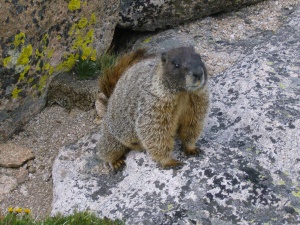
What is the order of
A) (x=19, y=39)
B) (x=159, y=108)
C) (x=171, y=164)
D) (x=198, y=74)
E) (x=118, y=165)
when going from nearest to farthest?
1. (x=198, y=74)
2. (x=159, y=108)
3. (x=171, y=164)
4. (x=118, y=165)
5. (x=19, y=39)

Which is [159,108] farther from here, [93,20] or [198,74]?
[93,20]

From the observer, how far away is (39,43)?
6254 mm

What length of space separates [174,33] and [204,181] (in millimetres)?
3050

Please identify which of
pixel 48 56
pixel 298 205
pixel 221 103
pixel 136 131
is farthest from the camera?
pixel 48 56

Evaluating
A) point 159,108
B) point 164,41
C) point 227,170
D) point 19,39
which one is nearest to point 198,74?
point 159,108

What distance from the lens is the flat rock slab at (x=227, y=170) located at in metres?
4.73

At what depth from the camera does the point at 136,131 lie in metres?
5.34

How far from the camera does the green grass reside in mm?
4566

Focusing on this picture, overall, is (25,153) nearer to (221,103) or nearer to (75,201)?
(75,201)

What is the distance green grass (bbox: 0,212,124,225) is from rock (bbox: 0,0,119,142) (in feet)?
5.95

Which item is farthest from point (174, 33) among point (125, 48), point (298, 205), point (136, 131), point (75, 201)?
point (298, 205)

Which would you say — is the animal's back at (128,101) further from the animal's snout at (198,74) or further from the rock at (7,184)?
the rock at (7,184)

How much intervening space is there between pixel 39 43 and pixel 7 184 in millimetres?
1593

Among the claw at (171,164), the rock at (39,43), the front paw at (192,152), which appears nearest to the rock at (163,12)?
the rock at (39,43)
